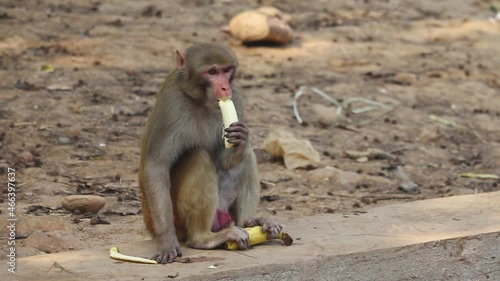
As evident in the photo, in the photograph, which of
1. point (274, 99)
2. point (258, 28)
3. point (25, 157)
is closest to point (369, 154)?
point (274, 99)

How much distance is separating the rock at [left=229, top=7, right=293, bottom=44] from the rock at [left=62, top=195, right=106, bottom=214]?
4622mm

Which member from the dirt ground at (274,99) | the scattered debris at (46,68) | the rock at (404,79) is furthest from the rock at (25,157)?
the rock at (404,79)

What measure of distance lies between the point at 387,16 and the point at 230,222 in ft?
25.3

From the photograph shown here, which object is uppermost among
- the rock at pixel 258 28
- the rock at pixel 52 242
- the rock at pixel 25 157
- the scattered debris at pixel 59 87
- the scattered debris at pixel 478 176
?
the rock at pixel 258 28

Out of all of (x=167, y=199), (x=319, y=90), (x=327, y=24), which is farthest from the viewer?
(x=327, y=24)

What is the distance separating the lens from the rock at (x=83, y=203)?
7.04 metres

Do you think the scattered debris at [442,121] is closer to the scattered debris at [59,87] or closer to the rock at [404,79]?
the rock at [404,79]

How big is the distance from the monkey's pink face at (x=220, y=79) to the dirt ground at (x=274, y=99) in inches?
51.6

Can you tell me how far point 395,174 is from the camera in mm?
8898

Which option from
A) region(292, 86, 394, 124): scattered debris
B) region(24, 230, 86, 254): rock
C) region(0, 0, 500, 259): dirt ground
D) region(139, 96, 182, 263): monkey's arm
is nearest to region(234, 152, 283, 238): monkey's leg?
region(139, 96, 182, 263): monkey's arm

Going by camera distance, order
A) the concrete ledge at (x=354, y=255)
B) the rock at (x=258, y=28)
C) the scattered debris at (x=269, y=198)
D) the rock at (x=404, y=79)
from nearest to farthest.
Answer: the concrete ledge at (x=354, y=255), the scattered debris at (x=269, y=198), the rock at (x=404, y=79), the rock at (x=258, y=28)

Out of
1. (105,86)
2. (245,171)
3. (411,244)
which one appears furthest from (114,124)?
(411,244)

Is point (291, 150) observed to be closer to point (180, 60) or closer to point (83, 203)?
point (83, 203)

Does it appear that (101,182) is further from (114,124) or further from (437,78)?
(437,78)
